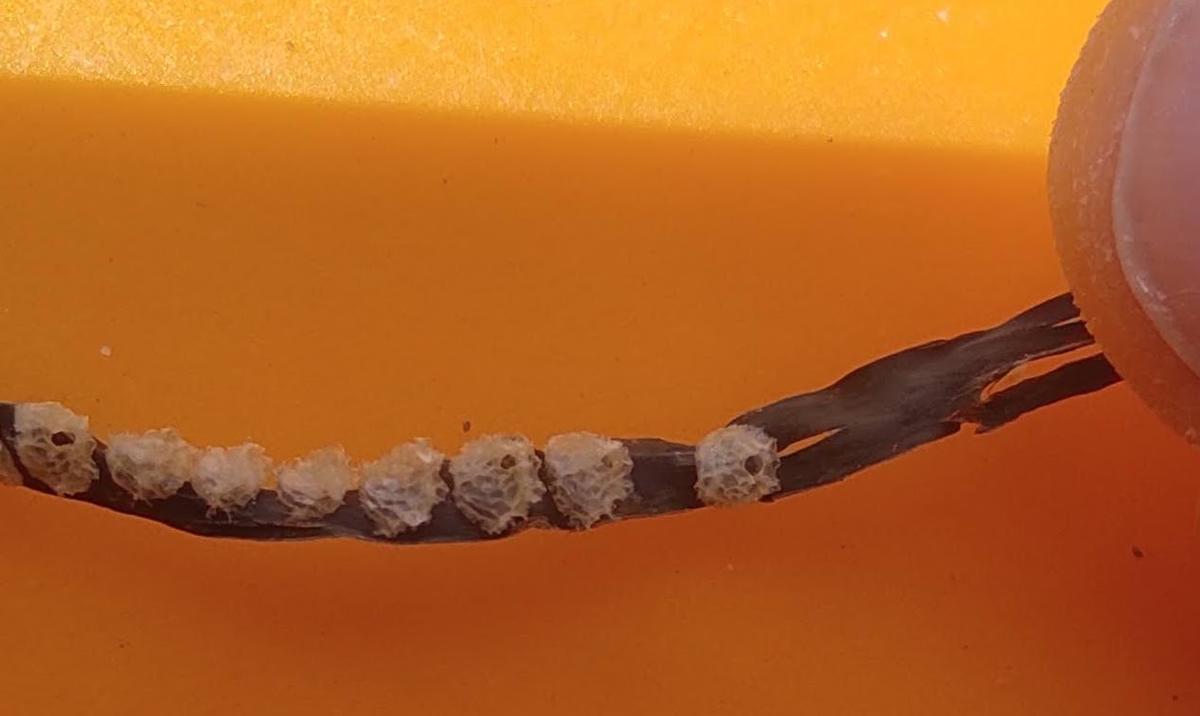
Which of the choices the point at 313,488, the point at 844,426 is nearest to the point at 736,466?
the point at 844,426

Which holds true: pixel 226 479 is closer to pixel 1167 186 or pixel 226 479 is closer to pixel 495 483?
pixel 495 483

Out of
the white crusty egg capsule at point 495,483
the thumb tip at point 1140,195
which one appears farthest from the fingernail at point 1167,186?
the white crusty egg capsule at point 495,483

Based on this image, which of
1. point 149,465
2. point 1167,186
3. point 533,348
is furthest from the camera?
point 533,348

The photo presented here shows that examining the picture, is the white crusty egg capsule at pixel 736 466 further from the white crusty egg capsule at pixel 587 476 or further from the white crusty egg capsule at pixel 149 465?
the white crusty egg capsule at pixel 149 465

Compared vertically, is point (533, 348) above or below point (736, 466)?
above

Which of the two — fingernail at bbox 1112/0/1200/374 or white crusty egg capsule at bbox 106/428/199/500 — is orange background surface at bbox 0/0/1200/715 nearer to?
white crusty egg capsule at bbox 106/428/199/500

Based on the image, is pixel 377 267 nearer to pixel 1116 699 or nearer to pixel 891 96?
pixel 891 96

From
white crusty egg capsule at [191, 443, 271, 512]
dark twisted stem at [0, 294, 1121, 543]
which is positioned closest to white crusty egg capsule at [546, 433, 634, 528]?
dark twisted stem at [0, 294, 1121, 543]
